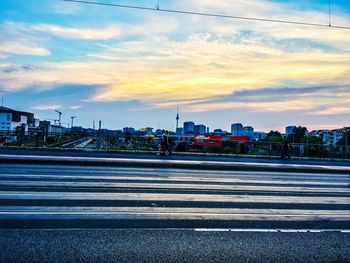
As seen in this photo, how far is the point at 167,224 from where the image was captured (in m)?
6.96

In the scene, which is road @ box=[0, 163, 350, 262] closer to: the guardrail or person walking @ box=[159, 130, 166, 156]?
person walking @ box=[159, 130, 166, 156]

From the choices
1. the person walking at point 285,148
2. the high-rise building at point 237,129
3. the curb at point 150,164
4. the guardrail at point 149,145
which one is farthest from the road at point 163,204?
the high-rise building at point 237,129

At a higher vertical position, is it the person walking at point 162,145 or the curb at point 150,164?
the person walking at point 162,145

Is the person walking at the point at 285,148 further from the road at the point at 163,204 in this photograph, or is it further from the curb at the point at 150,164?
the road at the point at 163,204

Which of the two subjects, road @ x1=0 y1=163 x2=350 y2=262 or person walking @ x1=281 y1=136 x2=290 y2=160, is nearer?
road @ x1=0 y1=163 x2=350 y2=262

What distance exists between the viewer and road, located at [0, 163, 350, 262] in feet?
18.1

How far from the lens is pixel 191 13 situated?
17906 millimetres

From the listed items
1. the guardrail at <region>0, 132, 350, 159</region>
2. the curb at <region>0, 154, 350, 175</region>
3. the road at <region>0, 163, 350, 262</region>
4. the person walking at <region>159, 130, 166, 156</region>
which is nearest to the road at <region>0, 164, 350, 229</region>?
the road at <region>0, 163, 350, 262</region>

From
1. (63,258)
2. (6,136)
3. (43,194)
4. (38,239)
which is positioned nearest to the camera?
(63,258)

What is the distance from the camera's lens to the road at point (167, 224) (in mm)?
5512

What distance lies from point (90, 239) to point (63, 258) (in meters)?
0.81

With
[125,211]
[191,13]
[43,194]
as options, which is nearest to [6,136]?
[191,13]

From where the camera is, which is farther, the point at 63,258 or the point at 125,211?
the point at 125,211

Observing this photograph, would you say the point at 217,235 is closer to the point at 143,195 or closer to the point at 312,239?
the point at 312,239
